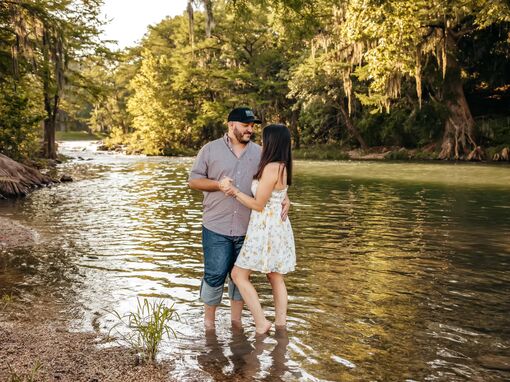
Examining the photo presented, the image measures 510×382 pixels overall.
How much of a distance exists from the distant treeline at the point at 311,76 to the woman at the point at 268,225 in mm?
6518

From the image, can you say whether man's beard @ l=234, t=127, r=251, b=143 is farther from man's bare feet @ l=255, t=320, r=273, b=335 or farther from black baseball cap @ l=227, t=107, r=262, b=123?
man's bare feet @ l=255, t=320, r=273, b=335

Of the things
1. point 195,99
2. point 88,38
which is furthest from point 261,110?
point 88,38

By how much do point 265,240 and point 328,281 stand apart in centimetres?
287

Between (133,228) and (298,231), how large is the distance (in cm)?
366

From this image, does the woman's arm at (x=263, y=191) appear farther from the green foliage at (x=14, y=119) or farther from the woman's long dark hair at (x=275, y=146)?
the green foliage at (x=14, y=119)

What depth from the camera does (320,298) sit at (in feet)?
23.9

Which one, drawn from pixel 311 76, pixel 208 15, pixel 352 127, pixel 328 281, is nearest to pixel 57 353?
pixel 328 281

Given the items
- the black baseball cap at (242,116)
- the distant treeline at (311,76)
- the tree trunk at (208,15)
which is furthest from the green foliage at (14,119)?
the black baseball cap at (242,116)

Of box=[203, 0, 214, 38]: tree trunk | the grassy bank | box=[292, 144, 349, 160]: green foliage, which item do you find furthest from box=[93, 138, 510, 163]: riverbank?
the grassy bank

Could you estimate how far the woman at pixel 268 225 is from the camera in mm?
5430

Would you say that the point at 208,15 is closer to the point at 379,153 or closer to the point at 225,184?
the point at 225,184

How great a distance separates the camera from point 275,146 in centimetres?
543

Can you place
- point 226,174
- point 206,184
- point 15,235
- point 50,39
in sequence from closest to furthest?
point 206,184 < point 226,174 < point 15,235 < point 50,39

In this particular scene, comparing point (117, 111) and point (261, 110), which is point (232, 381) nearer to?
point (261, 110)
